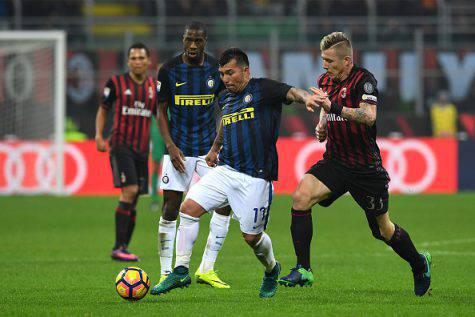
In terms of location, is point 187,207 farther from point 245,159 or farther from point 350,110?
point 350,110

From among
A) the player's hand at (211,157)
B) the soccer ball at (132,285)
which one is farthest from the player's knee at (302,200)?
the soccer ball at (132,285)

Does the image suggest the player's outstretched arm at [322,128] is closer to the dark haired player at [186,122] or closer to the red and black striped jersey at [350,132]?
the red and black striped jersey at [350,132]

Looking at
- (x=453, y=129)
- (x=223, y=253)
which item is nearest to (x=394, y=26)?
(x=453, y=129)

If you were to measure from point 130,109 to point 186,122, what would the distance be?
8.28 ft

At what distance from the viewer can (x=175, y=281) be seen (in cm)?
795

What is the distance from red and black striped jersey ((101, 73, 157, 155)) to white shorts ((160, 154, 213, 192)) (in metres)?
Answer: 2.40

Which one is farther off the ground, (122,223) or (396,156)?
(396,156)

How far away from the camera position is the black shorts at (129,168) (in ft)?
37.2

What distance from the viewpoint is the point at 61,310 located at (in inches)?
291

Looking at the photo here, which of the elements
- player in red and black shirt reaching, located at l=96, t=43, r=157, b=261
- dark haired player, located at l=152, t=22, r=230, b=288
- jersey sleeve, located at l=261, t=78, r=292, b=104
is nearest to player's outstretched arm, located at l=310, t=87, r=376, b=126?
→ jersey sleeve, located at l=261, t=78, r=292, b=104

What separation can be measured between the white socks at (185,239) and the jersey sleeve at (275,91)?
1.15 m

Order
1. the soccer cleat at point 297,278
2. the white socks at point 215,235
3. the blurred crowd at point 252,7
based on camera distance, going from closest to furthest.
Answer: the soccer cleat at point 297,278 → the white socks at point 215,235 → the blurred crowd at point 252,7

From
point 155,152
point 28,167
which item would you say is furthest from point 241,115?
point 28,167

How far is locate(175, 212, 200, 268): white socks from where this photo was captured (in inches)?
316
